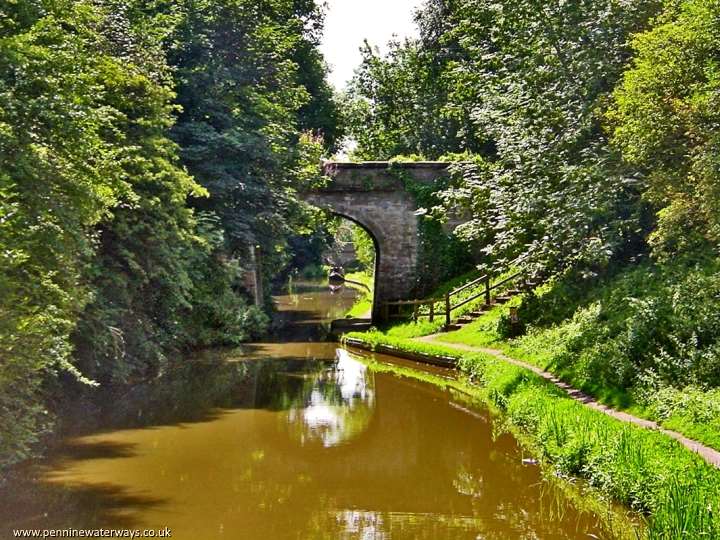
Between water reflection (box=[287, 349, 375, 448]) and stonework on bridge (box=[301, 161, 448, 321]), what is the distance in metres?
9.09

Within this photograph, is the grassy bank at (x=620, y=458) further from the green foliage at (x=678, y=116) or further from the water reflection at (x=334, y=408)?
the green foliage at (x=678, y=116)

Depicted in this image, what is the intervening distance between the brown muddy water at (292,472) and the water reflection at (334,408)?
4 centimetres

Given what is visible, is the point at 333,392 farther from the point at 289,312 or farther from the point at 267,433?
the point at 289,312

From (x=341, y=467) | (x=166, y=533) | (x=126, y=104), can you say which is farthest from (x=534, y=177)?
(x=166, y=533)

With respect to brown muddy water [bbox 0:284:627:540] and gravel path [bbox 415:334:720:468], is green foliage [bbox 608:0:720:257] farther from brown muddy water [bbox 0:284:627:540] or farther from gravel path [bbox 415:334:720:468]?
brown muddy water [bbox 0:284:627:540]

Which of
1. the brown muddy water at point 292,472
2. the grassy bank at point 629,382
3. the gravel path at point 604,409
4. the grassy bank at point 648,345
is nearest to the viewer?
the grassy bank at point 629,382

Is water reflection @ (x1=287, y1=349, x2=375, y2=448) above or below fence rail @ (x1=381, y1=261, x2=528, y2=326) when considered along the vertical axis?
below

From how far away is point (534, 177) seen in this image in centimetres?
1794

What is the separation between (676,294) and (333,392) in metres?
6.99

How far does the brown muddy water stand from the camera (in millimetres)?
7555

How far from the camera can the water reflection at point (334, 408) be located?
39.1ft

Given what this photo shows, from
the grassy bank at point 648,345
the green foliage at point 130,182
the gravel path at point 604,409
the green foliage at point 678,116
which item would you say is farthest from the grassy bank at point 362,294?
the green foliage at point 678,116

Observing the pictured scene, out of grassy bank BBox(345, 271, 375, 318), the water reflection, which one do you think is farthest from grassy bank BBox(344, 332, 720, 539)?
grassy bank BBox(345, 271, 375, 318)

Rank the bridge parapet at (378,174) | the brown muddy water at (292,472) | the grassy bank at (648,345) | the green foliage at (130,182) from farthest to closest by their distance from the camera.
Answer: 1. the bridge parapet at (378,174)
2. the grassy bank at (648,345)
3. the green foliage at (130,182)
4. the brown muddy water at (292,472)
